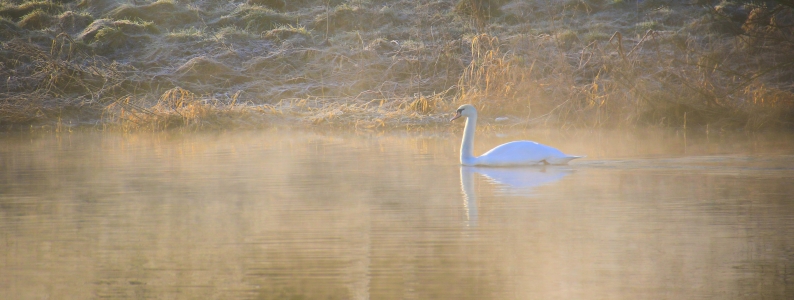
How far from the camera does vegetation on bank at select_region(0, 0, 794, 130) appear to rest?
49.9 ft

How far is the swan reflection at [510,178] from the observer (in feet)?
26.7

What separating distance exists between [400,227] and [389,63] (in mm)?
13622

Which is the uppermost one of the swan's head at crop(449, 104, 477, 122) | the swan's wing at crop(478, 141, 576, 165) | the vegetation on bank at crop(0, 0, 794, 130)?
the vegetation on bank at crop(0, 0, 794, 130)

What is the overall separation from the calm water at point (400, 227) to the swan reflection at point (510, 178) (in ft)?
0.12

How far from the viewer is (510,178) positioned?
9.57m

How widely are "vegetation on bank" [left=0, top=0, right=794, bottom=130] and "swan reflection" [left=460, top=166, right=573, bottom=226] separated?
14.0 feet

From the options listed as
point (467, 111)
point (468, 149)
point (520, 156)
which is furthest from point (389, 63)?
point (520, 156)

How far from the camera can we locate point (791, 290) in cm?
485

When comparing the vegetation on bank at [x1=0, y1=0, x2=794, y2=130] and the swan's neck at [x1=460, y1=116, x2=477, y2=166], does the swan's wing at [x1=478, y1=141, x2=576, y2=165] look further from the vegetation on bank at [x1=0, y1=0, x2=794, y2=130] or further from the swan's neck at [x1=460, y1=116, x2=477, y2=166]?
the vegetation on bank at [x1=0, y1=0, x2=794, y2=130]

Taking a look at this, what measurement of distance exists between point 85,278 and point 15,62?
16.5 m

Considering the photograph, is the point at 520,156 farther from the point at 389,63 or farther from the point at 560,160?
the point at 389,63

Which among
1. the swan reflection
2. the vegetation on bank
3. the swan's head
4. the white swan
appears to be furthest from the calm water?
the vegetation on bank

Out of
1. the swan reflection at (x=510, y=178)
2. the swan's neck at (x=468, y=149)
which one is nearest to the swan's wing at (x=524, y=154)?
the swan reflection at (x=510, y=178)

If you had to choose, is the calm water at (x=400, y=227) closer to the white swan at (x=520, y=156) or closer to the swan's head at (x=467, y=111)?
the white swan at (x=520, y=156)
